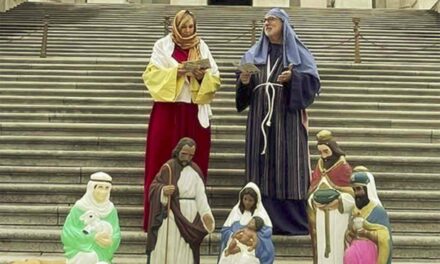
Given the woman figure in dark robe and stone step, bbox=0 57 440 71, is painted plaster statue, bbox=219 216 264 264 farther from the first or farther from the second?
stone step, bbox=0 57 440 71

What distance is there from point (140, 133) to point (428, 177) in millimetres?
3630

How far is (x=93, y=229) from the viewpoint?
431cm

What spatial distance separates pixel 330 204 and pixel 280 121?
1.50m

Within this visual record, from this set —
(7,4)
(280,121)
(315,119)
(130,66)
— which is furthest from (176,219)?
(7,4)

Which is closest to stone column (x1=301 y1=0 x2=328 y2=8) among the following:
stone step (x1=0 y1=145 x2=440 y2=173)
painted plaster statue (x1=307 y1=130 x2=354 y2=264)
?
stone step (x1=0 y1=145 x2=440 y2=173)

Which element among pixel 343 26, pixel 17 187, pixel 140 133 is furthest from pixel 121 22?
pixel 17 187

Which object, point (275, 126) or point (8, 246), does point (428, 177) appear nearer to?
point (275, 126)

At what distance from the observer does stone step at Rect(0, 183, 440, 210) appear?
673cm

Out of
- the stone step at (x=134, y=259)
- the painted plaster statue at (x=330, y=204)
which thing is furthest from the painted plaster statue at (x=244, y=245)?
the stone step at (x=134, y=259)

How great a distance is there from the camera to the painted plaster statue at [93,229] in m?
4.28

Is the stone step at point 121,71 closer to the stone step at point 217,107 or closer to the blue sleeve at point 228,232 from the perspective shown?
the stone step at point 217,107

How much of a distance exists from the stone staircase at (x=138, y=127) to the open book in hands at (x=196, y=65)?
1.71 meters

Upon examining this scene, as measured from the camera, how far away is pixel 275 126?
5.75 metres

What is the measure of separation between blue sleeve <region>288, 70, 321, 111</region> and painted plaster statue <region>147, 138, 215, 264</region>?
1.43 metres
